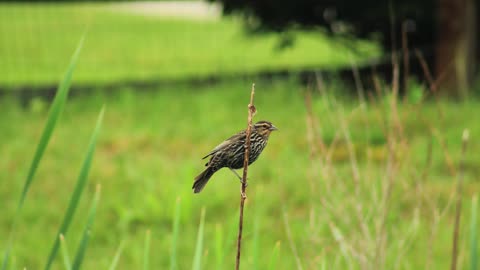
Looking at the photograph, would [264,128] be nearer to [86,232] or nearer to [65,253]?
[86,232]

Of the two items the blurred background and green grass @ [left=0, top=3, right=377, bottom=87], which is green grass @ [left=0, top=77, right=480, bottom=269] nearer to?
the blurred background

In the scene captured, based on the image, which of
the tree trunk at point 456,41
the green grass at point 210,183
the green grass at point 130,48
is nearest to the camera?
the green grass at point 210,183

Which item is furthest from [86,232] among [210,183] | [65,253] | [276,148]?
[276,148]

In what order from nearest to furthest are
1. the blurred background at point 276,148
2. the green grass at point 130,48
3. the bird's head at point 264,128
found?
the bird's head at point 264,128 < the blurred background at point 276,148 < the green grass at point 130,48

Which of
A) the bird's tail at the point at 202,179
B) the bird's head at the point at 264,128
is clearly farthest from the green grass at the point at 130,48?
the bird's tail at the point at 202,179

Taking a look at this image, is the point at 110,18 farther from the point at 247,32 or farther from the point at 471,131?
the point at 471,131

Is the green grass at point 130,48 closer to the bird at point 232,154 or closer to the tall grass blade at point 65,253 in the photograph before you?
the tall grass blade at point 65,253

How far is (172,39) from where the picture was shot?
2166 cm

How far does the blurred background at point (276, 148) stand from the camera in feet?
11.0

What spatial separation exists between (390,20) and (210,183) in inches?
214

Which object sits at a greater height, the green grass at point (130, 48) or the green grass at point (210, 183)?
the green grass at point (130, 48)

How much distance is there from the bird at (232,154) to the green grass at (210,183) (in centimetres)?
165

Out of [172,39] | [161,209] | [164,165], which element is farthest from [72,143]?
[172,39]

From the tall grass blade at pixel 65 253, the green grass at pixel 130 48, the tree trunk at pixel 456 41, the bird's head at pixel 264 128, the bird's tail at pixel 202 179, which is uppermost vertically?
the green grass at pixel 130 48
